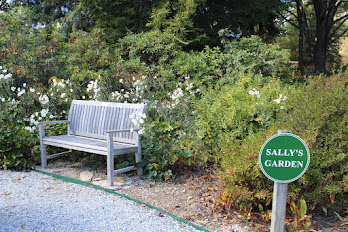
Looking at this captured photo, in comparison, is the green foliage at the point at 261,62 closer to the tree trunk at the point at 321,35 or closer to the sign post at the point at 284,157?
the sign post at the point at 284,157

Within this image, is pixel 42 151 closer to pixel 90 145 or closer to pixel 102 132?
pixel 102 132

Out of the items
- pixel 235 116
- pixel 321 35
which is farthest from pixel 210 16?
pixel 235 116

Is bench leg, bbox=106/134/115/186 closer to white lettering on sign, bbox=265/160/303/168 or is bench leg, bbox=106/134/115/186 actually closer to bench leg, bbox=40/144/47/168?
bench leg, bbox=40/144/47/168

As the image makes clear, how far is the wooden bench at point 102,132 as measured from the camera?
4.32 metres

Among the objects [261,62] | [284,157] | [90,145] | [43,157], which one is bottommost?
[43,157]

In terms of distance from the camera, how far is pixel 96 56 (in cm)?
781

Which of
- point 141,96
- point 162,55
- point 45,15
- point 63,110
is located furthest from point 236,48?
point 45,15

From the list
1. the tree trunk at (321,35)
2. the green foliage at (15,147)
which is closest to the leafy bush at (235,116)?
the green foliage at (15,147)

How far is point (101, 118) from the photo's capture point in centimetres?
514

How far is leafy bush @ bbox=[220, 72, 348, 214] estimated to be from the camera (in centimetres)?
312

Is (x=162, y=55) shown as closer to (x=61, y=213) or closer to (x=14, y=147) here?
(x=14, y=147)

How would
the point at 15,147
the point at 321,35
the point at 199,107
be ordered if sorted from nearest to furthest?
the point at 199,107, the point at 15,147, the point at 321,35

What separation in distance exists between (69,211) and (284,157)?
2.40 m

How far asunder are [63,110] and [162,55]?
2.99 meters
